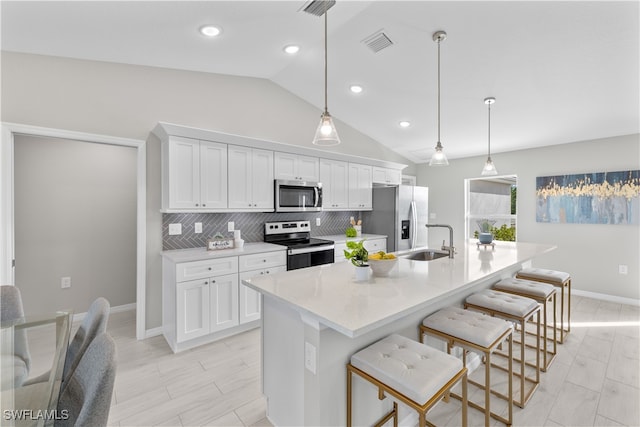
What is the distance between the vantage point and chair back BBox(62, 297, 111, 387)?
4.79 ft

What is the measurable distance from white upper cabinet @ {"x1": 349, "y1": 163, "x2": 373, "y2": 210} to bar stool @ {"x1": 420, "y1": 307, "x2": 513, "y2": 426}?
2886 millimetres

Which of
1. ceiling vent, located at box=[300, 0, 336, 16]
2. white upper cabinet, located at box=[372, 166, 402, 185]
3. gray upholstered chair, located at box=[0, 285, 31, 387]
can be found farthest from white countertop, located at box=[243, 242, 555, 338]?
white upper cabinet, located at box=[372, 166, 402, 185]

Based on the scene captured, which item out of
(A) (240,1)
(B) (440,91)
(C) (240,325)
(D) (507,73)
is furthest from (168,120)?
(D) (507,73)

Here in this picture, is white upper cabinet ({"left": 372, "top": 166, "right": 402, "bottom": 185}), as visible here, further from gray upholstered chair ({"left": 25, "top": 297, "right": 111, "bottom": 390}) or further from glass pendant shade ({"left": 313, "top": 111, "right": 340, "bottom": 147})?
gray upholstered chair ({"left": 25, "top": 297, "right": 111, "bottom": 390})

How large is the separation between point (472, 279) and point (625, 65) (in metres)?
2.83

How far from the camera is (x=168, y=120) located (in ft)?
10.6

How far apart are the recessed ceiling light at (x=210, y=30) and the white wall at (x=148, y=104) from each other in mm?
919

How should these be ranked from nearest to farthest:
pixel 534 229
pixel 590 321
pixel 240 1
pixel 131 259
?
pixel 240 1
pixel 590 321
pixel 131 259
pixel 534 229

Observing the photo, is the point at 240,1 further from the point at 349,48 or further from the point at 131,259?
the point at 131,259

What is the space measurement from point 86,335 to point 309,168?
3095 millimetres

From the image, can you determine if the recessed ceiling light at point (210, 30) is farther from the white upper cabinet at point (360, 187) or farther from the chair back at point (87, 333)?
the white upper cabinet at point (360, 187)

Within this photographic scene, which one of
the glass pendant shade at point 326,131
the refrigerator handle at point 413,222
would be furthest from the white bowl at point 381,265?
the refrigerator handle at point 413,222

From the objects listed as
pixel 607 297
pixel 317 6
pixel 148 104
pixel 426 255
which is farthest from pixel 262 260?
pixel 607 297

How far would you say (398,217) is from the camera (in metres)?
4.66
